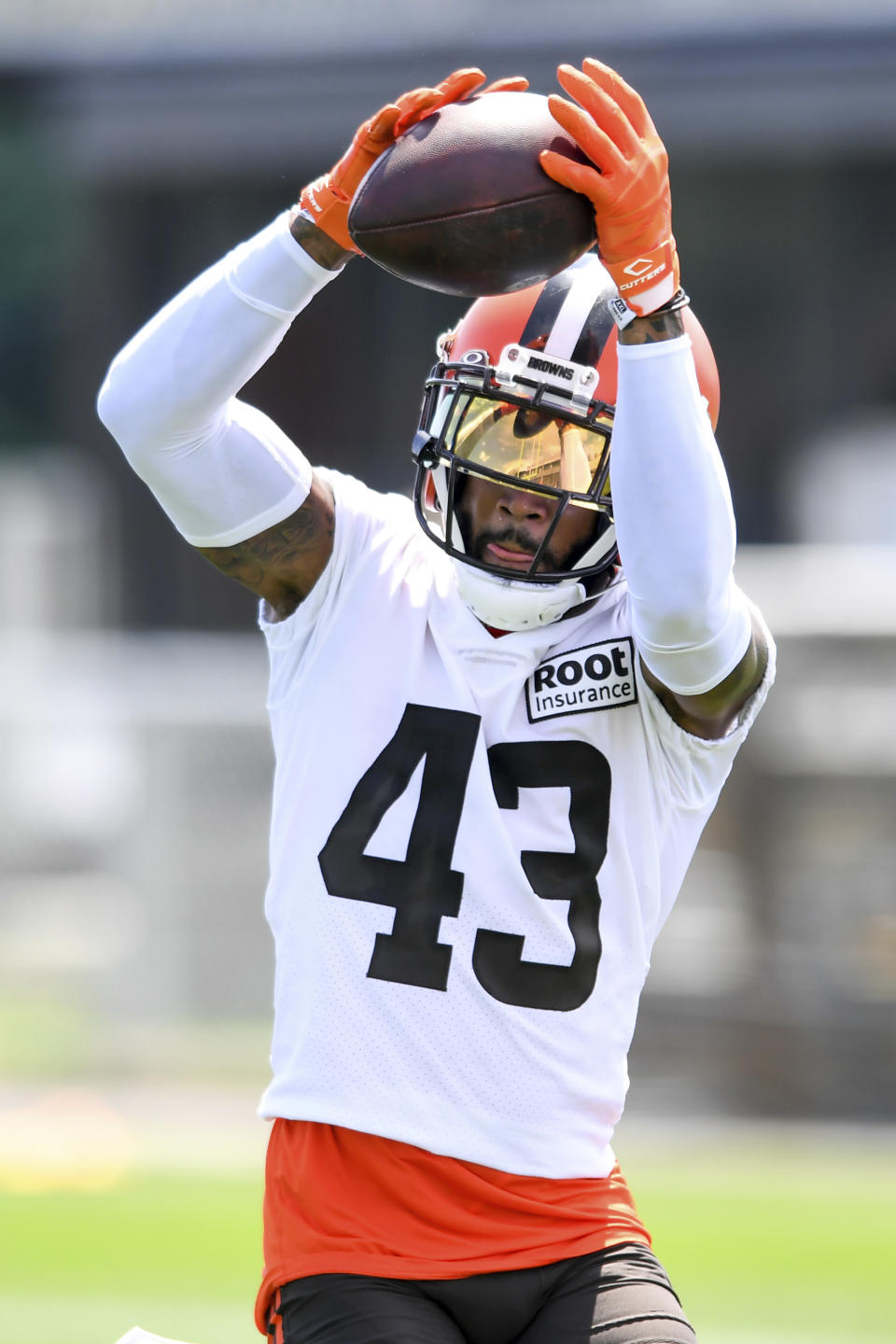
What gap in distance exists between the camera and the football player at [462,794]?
249cm

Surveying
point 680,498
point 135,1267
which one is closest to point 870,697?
point 135,1267

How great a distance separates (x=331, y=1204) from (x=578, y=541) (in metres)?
0.98

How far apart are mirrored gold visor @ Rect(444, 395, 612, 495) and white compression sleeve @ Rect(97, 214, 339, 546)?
0.29 m

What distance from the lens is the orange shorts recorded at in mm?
2465

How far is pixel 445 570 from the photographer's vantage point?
2.81m

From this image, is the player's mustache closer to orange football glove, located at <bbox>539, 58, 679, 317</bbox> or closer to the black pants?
orange football glove, located at <bbox>539, 58, 679, 317</bbox>

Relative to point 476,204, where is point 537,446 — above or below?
below

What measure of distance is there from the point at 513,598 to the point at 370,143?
0.66 metres

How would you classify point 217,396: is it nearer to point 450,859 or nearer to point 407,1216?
point 450,859

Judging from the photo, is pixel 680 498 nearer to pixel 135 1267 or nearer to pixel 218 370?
pixel 218 370

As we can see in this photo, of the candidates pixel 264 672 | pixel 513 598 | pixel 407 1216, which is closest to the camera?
pixel 407 1216

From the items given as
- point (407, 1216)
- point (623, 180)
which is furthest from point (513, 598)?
point (407, 1216)

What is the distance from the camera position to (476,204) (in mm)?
2385

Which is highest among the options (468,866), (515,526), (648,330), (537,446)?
(648,330)
